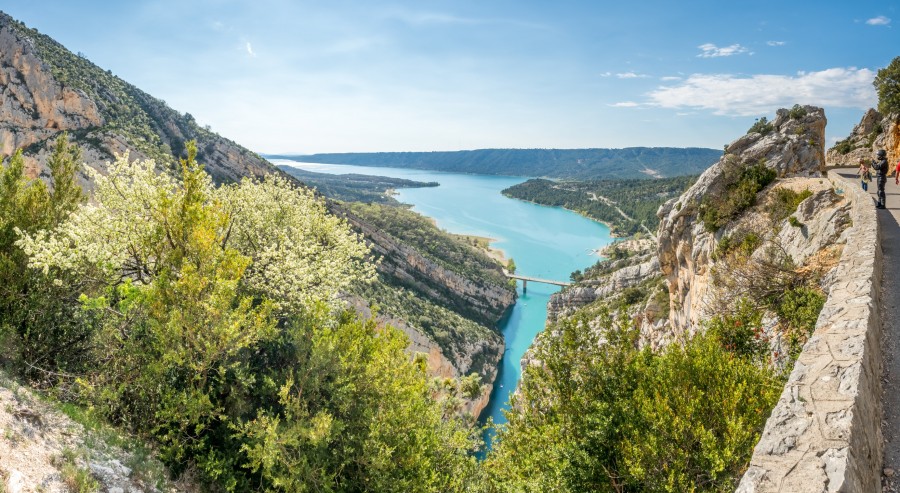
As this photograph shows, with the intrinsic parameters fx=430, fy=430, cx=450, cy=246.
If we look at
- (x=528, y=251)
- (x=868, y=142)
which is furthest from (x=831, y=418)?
(x=528, y=251)

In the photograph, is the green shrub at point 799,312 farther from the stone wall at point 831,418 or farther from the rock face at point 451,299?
the rock face at point 451,299

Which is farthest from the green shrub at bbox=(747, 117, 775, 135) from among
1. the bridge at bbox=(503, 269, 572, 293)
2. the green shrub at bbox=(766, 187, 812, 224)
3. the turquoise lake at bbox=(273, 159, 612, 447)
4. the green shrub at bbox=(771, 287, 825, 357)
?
the bridge at bbox=(503, 269, 572, 293)

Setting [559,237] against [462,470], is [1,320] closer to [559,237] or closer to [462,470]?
[462,470]

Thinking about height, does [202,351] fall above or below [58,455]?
above

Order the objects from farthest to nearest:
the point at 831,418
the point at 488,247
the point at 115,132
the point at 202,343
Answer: the point at 488,247, the point at 115,132, the point at 202,343, the point at 831,418

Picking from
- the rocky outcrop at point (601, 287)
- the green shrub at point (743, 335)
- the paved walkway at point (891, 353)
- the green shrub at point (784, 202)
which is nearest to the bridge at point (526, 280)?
the rocky outcrop at point (601, 287)

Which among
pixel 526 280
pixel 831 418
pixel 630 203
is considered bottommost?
pixel 526 280

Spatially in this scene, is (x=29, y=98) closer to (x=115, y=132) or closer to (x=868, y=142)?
(x=115, y=132)

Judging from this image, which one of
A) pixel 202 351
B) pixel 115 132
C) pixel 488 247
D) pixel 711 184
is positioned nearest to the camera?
pixel 202 351
